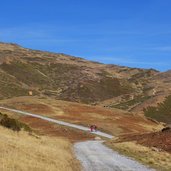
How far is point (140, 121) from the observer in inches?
3661

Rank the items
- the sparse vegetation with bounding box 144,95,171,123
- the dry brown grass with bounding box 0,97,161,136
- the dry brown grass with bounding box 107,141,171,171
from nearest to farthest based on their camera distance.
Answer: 1. the dry brown grass with bounding box 107,141,171,171
2. the dry brown grass with bounding box 0,97,161,136
3. the sparse vegetation with bounding box 144,95,171,123

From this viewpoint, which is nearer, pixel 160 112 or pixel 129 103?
pixel 160 112

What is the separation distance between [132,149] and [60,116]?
164 ft

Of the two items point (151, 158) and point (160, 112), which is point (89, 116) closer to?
point (151, 158)

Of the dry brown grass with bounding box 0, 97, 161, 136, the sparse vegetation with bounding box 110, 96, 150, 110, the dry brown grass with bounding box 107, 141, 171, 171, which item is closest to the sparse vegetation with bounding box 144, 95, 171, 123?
the sparse vegetation with bounding box 110, 96, 150, 110

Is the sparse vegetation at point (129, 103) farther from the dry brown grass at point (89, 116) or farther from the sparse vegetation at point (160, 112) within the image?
the dry brown grass at point (89, 116)

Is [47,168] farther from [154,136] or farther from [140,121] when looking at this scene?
[140,121]

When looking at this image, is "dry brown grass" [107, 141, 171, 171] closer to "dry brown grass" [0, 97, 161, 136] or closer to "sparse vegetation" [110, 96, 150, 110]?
"dry brown grass" [0, 97, 161, 136]

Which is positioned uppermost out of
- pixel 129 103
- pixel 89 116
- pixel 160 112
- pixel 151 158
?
pixel 129 103

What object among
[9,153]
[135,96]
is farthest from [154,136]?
[135,96]

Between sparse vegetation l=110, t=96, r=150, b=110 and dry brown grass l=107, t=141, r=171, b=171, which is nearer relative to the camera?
dry brown grass l=107, t=141, r=171, b=171

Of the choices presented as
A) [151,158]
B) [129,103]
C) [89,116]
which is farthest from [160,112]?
[151,158]

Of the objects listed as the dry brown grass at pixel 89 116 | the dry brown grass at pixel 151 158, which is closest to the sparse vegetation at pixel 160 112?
the dry brown grass at pixel 89 116

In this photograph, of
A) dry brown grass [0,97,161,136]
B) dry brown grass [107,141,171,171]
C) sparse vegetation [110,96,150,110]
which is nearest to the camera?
dry brown grass [107,141,171,171]
